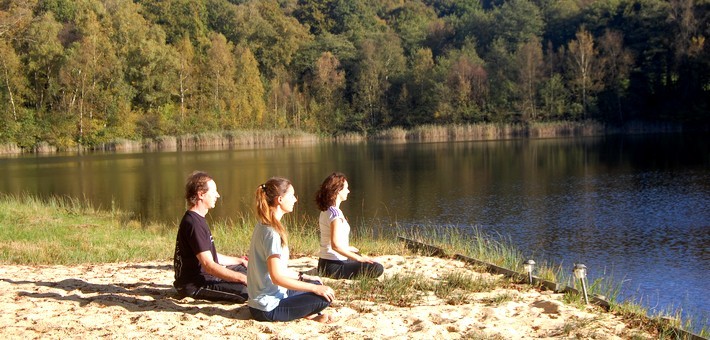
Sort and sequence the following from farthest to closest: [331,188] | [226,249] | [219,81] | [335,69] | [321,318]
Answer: [335,69]
[219,81]
[226,249]
[331,188]
[321,318]

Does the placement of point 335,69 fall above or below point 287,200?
above

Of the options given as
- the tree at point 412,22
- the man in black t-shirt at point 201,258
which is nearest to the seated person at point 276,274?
the man in black t-shirt at point 201,258

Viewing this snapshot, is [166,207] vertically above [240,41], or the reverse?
[240,41]

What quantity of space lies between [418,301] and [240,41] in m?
60.6

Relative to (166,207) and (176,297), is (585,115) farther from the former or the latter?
(176,297)

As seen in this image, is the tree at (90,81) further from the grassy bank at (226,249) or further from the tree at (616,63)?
the tree at (616,63)

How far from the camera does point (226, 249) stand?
873 cm

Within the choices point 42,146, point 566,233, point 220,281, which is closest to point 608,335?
point 220,281

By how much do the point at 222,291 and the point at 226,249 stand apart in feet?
11.2

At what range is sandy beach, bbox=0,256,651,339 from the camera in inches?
186

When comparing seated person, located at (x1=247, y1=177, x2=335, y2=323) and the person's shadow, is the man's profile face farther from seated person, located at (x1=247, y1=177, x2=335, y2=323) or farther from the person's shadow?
the person's shadow

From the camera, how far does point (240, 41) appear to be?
2516 inches

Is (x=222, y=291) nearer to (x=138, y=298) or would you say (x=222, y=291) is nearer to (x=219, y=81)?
(x=138, y=298)

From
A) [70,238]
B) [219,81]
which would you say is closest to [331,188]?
[70,238]
